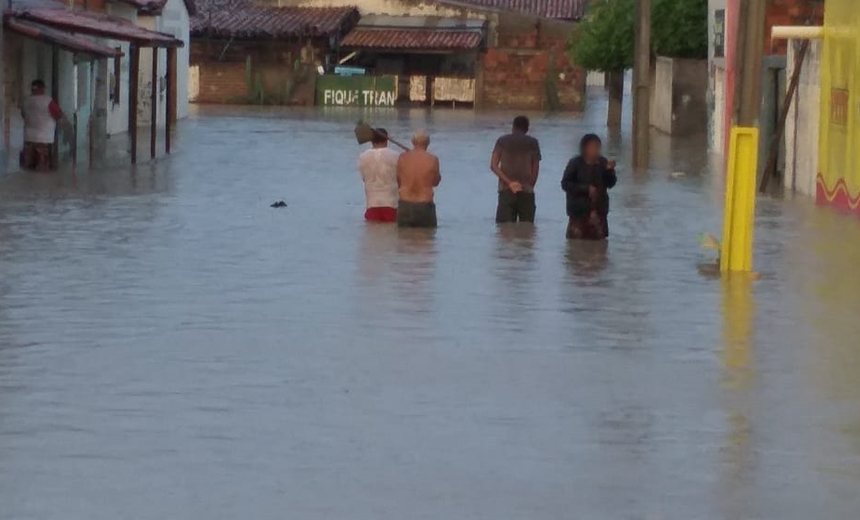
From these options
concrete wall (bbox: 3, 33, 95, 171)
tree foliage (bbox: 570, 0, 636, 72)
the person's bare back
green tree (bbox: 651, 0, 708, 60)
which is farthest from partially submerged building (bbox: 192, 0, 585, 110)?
the person's bare back

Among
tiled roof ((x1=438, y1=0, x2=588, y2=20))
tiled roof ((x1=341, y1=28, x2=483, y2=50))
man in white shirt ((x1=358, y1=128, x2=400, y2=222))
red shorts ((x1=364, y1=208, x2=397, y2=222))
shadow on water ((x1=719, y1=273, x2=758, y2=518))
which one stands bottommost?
shadow on water ((x1=719, y1=273, x2=758, y2=518))

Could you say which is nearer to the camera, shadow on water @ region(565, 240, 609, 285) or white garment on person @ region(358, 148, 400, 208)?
shadow on water @ region(565, 240, 609, 285)

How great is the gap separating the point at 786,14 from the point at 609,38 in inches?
582

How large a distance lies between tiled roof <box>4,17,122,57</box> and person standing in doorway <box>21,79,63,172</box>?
78 centimetres

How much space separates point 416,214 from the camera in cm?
2105

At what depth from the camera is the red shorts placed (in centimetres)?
2172

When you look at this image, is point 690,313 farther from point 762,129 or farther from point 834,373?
point 762,129

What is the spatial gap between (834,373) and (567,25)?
215 feet

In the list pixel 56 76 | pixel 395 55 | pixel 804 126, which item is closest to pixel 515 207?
pixel 804 126

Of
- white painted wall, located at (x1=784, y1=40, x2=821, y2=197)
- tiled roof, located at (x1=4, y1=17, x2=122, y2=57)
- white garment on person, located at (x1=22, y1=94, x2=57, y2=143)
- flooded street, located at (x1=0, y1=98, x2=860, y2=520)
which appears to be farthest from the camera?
white garment on person, located at (x1=22, y1=94, x2=57, y2=143)

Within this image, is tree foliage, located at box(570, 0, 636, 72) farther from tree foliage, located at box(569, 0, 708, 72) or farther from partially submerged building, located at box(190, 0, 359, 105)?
partially submerged building, located at box(190, 0, 359, 105)

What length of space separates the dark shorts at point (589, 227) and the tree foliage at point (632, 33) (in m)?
28.8

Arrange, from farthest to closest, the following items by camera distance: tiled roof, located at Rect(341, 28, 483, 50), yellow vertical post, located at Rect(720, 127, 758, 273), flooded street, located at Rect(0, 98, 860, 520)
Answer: tiled roof, located at Rect(341, 28, 483, 50) < yellow vertical post, located at Rect(720, 127, 758, 273) < flooded street, located at Rect(0, 98, 860, 520)

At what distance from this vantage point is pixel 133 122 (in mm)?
33375
